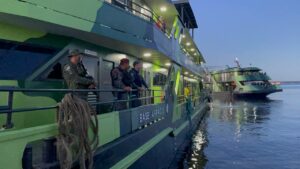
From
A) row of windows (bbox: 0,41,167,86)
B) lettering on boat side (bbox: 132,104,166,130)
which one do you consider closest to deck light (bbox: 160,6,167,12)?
lettering on boat side (bbox: 132,104,166,130)

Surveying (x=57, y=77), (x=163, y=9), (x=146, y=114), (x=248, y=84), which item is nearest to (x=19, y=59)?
(x=57, y=77)

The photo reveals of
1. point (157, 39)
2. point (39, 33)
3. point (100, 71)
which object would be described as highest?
point (157, 39)

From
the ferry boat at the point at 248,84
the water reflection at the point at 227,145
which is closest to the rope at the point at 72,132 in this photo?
the water reflection at the point at 227,145

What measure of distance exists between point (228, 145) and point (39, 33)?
12.4m

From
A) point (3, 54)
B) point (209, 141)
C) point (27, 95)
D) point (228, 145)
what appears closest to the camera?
point (3, 54)

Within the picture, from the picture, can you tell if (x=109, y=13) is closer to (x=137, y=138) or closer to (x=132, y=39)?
(x=132, y=39)

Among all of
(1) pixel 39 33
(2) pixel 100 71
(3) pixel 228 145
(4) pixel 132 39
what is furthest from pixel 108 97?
(3) pixel 228 145

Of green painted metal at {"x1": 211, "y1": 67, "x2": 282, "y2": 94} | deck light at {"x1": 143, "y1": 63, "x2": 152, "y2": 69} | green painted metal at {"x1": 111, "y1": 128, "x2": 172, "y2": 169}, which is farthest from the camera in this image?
green painted metal at {"x1": 211, "y1": 67, "x2": 282, "y2": 94}

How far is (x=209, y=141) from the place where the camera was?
683 inches

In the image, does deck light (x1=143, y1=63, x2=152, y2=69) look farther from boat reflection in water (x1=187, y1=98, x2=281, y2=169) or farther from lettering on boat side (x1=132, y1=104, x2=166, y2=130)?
boat reflection in water (x1=187, y1=98, x2=281, y2=169)

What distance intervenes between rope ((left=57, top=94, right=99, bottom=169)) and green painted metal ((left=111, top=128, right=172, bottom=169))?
1.78 m

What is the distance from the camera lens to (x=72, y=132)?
4539 mm

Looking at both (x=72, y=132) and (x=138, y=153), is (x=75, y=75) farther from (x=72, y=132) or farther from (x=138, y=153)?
(x=138, y=153)

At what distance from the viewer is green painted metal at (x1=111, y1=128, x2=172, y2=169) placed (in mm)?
6602
